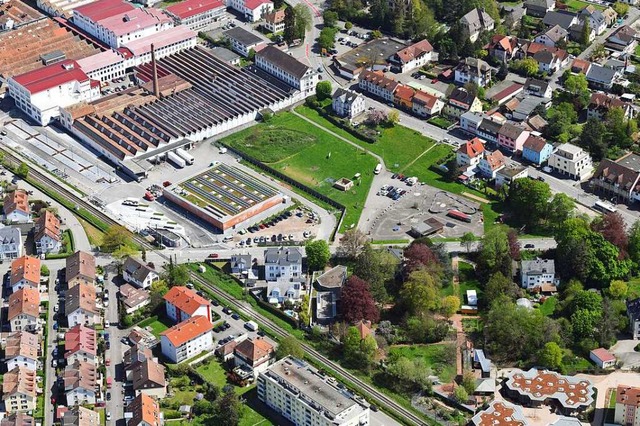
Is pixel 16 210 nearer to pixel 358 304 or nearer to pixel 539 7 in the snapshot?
pixel 358 304

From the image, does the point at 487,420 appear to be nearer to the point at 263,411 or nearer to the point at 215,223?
the point at 263,411

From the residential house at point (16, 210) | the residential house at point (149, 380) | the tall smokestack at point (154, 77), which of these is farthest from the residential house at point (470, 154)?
the residential house at point (16, 210)

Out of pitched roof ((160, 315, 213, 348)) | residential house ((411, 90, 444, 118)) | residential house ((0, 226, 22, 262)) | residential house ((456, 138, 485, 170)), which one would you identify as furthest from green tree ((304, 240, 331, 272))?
residential house ((411, 90, 444, 118))

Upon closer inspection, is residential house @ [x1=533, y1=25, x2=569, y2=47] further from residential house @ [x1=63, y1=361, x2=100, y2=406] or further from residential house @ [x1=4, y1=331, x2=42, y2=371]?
residential house @ [x1=4, y1=331, x2=42, y2=371]

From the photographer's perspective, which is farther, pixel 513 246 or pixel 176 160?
pixel 176 160

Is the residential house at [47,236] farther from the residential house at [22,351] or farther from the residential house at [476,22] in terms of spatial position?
the residential house at [476,22]

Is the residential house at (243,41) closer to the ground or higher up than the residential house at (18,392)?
higher up

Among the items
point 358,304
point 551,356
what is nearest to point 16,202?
point 358,304
